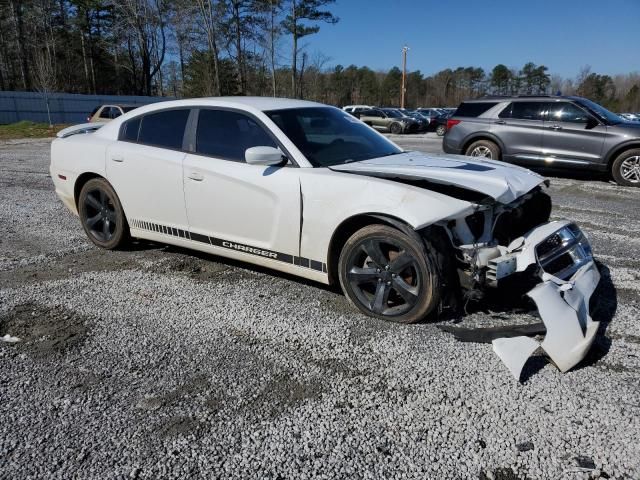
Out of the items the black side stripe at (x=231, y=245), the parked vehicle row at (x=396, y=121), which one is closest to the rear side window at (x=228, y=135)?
the black side stripe at (x=231, y=245)

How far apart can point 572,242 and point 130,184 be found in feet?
12.8

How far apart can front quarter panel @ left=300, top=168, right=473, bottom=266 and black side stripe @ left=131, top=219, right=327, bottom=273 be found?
8 centimetres

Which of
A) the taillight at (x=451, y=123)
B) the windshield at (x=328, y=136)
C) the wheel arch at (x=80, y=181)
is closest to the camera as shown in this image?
the windshield at (x=328, y=136)

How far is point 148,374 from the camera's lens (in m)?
2.85

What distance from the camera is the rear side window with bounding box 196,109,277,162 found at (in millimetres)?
4047

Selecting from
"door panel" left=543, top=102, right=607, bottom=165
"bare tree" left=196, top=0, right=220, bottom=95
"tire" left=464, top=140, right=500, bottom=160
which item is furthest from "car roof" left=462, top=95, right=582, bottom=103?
"bare tree" left=196, top=0, right=220, bottom=95

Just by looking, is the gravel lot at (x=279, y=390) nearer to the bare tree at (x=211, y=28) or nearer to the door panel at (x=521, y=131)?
the door panel at (x=521, y=131)

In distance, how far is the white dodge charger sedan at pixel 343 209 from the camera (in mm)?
3188

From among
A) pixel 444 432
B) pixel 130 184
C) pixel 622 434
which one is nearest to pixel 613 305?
pixel 622 434

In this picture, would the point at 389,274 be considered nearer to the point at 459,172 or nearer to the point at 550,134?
the point at 459,172

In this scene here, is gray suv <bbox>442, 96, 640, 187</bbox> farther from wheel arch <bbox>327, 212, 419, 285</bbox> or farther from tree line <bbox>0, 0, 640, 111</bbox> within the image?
tree line <bbox>0, 0, 640, 111</bbox>

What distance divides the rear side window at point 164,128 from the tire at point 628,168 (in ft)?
28.7

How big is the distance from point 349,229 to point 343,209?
0.19m

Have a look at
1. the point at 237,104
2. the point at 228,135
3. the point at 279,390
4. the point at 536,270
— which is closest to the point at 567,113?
the point at 536,270
